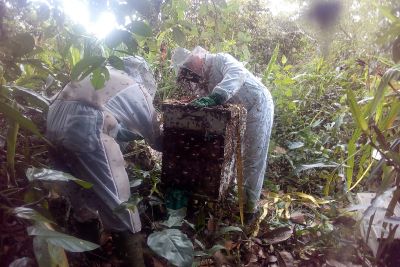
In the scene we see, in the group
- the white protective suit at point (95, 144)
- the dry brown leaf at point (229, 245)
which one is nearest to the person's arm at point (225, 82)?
the white protective suit at point (95, 144)

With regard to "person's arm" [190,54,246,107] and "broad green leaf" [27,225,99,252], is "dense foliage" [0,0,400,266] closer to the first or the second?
"broad green leaf" [27,225,99,252]

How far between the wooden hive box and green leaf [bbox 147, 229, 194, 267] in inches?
30.0

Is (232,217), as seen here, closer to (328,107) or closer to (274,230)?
(274,230)

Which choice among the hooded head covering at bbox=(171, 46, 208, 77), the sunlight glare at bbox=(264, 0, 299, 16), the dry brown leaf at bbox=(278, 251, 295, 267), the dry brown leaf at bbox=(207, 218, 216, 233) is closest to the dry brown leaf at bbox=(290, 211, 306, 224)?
the dry brown leaf at bbox=(278, 251, 295, 267)

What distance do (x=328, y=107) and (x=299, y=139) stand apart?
2.16 ft

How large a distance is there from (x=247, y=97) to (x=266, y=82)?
134cm

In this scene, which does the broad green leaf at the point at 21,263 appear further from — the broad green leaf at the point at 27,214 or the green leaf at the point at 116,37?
the green leaf at the point at 116,37

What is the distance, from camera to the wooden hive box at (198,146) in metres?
2.10

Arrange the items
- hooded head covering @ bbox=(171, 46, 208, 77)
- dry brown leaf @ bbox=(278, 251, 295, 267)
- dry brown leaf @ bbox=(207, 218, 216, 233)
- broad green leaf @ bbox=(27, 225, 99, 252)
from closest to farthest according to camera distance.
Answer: broad green leaf @ bbox=(27, 225, 99, 252) → dry brown leaf @ bbox=(278, 251, 295, 267) → dry brown leaf @ bbox=(207, 218, 216, 233) → hooded head covering @ bbox=(171, 46, 208, 77)

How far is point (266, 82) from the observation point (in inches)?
159

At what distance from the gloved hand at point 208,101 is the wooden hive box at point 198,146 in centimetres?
6

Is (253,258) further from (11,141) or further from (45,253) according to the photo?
(11,141)

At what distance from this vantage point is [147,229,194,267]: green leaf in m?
1.35

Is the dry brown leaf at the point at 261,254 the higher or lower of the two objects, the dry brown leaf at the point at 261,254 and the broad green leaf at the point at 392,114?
the lower
